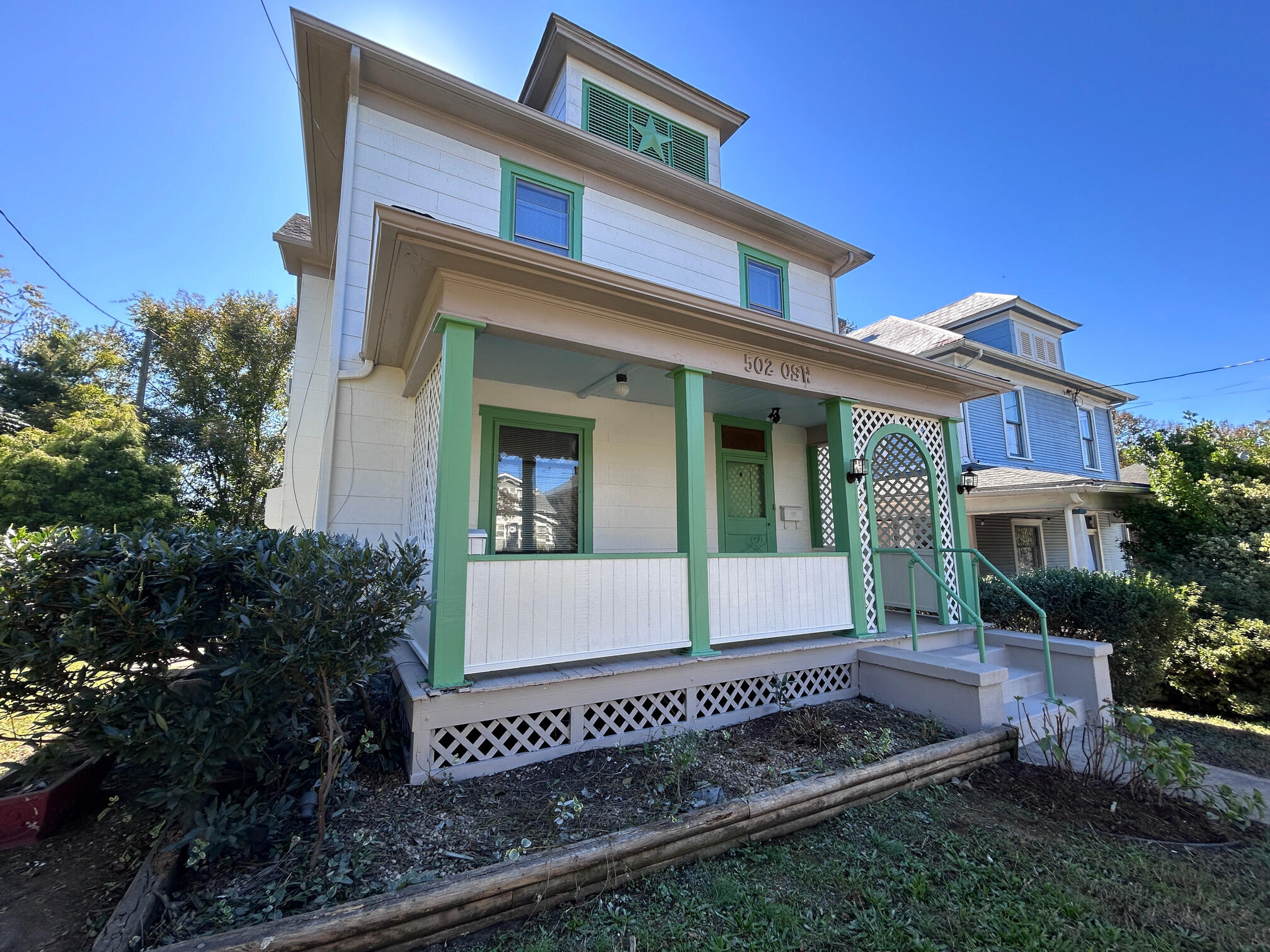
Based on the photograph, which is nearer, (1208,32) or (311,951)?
(311,951)

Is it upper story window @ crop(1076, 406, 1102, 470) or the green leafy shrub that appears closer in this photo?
the green leafy shrub

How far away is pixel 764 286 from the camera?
24.7ft

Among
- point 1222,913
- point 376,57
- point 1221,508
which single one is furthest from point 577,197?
point 1221,508

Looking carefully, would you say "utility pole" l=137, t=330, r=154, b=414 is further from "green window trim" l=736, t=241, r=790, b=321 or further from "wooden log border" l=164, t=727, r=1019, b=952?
"wooden log border" l=164, t=727, r=1019, b=952

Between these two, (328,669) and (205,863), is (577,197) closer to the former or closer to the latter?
(328,669)

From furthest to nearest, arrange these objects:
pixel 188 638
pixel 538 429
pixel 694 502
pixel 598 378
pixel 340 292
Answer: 1. pixel 538 429
2. pixel 598 378
3. pixel 340 292
4. pixel 694 502
5. pixel 188 638

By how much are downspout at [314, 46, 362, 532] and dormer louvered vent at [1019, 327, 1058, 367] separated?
14734 mm

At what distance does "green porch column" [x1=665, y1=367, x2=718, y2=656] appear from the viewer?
13.7 feet

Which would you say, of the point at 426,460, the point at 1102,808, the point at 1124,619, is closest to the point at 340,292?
the point at 426,460

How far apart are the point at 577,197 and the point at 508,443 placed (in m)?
3.04

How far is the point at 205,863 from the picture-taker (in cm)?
232

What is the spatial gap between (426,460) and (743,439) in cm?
443

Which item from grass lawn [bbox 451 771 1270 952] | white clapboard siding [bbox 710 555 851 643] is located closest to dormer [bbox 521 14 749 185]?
white clapboard siding [bbox 710 555 851 643]

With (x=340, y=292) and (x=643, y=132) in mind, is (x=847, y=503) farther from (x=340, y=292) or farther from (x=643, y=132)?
(x=643, y=132)
